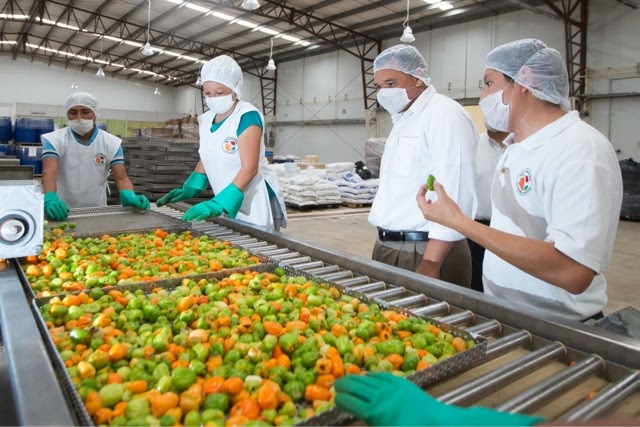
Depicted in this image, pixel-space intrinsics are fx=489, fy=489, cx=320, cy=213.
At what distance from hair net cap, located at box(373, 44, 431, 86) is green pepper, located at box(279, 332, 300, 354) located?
1739 millimetres

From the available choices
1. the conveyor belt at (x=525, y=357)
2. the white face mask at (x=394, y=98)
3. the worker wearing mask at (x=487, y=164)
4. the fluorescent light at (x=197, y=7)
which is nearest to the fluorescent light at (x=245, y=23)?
the fluorescent light at (x=197, y=7)

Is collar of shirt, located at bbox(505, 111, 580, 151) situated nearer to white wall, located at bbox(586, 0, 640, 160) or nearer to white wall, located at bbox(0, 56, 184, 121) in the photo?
white wall, located at bbox(586, 0, 640, 160)

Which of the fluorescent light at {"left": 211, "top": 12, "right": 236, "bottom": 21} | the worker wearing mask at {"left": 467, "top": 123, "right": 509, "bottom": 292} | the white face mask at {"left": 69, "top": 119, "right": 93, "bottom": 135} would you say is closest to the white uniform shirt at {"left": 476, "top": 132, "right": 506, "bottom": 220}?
the worker wearing mask at {"left": 467, "top": 123, "right": 509, "bottom": 292}

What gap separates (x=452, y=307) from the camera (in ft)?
5.54

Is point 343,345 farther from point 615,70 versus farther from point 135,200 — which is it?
point 615,70

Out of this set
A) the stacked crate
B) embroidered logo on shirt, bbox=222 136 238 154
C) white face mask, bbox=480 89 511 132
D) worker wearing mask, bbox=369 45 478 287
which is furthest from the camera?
the stacked crate

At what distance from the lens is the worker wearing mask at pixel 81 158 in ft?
12.6

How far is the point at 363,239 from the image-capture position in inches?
282

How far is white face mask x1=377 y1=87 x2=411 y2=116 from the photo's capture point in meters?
2.62

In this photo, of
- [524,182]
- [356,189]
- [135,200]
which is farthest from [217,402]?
[356,189]

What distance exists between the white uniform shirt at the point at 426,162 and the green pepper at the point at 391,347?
1.11 metres

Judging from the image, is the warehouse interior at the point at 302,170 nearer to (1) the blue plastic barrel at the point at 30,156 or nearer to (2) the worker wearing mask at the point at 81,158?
(1) the blue plastic barrel at the point at 30,156

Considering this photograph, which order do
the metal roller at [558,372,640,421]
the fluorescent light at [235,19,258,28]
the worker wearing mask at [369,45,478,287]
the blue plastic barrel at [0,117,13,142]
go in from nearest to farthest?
1. the metal roller at [558,372,640,421]
2. the worker wearing mask at [369,45,478,287]
3. the blue plastic barrel at [0,117,13,142]
4. the fluorescent light at [235,19,258,28]

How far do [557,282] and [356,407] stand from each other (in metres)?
0.94
